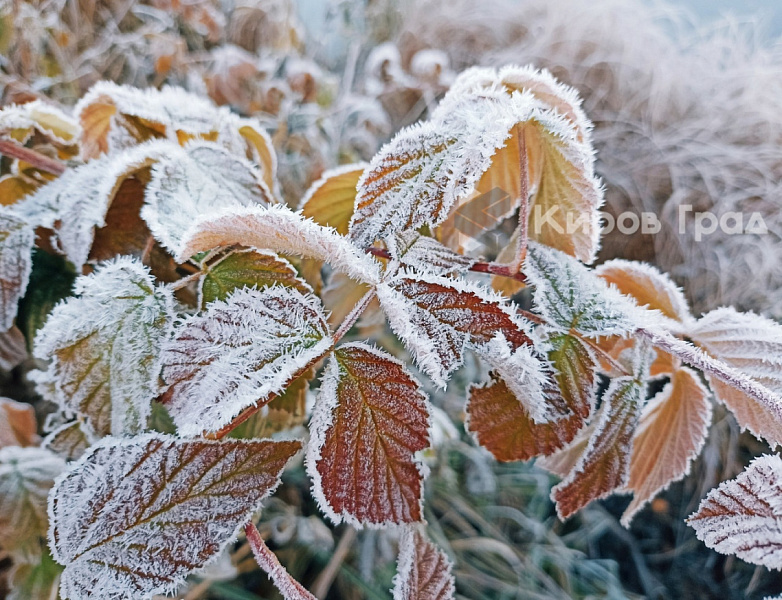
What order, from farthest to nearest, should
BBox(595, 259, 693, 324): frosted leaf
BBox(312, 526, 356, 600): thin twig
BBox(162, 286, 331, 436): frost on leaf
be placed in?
1. BBox(312, 526, 356, 600): thin twig
2. BBox(595, 259, 693, 324): frosted leaf
3. BBox(162, 286, 331, 436): frost on leaf

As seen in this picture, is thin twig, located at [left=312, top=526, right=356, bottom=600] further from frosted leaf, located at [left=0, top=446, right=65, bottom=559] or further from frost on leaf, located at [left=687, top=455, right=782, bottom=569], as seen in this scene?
frost on leaf, located at [left=687, top=455, right=782, bottom=569]

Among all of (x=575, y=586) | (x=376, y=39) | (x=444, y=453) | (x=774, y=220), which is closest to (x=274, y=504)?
(x=444, y=453)

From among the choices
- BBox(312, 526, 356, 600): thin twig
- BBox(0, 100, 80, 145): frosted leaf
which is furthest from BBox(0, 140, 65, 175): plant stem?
BBox(312, 526, 356, 600): thin twig

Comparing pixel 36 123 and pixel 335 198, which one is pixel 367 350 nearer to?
pixel 335 198

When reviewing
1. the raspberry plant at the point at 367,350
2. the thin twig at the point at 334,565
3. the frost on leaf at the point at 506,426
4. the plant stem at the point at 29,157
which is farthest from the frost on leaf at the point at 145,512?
the thin twig at the point at 334,565

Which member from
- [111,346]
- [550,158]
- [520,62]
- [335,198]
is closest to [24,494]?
[111,346]

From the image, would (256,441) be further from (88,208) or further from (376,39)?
(376,39)
